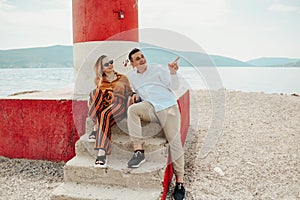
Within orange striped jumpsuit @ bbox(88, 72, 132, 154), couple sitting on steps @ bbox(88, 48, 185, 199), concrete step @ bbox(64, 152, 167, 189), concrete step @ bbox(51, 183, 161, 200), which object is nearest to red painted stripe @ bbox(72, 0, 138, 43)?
couple sitting on steps @ bbox(88, 48, 185, 199)

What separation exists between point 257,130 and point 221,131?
714 mm

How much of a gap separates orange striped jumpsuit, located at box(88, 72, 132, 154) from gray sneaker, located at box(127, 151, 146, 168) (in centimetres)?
35

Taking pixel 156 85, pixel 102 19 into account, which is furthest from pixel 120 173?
pixel 102 19

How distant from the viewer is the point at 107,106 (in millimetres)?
3631

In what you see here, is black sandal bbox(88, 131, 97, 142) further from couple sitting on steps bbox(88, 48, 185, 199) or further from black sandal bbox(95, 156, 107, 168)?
black sandal bbox(95, 156, 107, 168)

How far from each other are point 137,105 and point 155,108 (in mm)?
208

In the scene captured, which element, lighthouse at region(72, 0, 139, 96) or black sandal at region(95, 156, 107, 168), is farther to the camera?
lighthouse at region(72, 0, 139, 96)

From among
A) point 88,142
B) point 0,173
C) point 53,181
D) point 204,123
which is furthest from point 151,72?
point 204,123

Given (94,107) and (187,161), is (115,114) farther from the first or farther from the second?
(187,161)

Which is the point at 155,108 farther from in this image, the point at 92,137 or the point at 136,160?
the point at 92,137

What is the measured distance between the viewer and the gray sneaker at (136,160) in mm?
3275

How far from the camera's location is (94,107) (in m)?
3.63

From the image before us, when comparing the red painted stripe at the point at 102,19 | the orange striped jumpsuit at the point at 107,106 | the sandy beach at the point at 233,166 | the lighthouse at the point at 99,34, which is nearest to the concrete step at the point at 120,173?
the orange striped jumpsuit at the point at 107,106

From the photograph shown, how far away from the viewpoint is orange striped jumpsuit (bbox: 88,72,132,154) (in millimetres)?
3477
